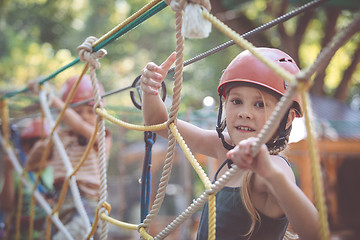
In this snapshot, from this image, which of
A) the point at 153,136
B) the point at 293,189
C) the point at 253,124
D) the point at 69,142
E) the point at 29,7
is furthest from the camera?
the point at 29,7

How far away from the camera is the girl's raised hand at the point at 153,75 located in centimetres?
120

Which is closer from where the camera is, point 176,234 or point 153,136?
point 153,136

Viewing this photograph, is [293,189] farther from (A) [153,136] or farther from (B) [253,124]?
(A) [153,136]

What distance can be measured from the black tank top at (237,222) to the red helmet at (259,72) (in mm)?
337

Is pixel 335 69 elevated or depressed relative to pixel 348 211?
elevated

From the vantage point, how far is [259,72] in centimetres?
114

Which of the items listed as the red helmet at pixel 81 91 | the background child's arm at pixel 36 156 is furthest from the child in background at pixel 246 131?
the background child's arm at pixel 36 156

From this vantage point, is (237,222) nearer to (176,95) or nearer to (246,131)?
(246,131)

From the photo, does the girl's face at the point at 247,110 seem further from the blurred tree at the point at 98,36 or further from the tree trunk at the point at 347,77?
the tree trunk at the point at 347,77

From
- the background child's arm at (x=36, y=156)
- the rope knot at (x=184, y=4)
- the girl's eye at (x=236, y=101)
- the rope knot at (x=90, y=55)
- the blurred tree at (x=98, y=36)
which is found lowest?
the girl's eye at (x=236, y=101)

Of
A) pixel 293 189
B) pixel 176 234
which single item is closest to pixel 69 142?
pixel 293 189

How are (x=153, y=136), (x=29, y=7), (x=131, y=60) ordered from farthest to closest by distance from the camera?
(x=131, y=60)
(x=29, y=7)
(x=153, y=136)

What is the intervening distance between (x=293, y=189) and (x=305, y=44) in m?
9.59

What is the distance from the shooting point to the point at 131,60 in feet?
35.2
